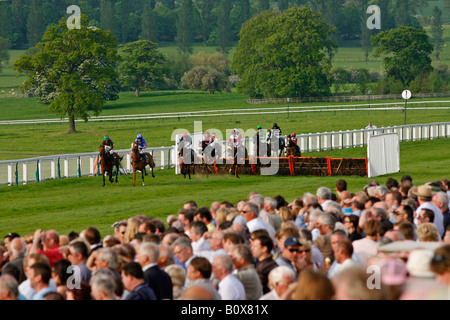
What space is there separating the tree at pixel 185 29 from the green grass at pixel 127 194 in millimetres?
135573

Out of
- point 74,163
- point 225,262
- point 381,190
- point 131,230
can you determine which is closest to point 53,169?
point 74,163

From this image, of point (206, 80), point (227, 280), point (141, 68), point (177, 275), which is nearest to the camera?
point (227, 280)

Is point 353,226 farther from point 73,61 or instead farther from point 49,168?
point 73,61

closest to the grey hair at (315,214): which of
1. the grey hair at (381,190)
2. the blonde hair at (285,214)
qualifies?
the blonde hair at (285,214)

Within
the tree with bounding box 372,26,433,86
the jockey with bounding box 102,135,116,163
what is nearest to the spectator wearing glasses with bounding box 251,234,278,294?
the jockey with bounding box 102,135,116,163

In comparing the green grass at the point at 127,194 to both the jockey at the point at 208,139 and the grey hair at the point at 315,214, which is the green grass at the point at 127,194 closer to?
the jockey at the point at 208,139

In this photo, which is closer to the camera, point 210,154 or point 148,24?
point 210,154

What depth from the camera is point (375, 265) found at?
6215 millimetres

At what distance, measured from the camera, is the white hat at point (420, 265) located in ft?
17.2

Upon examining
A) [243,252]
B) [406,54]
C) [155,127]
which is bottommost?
[243,252]

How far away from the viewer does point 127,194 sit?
22125 mm

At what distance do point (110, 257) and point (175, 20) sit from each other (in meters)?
169

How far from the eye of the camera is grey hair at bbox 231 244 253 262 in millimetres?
7434

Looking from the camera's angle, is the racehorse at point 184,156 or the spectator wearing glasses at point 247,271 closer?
the spectator wearing glasses at point 247,271
